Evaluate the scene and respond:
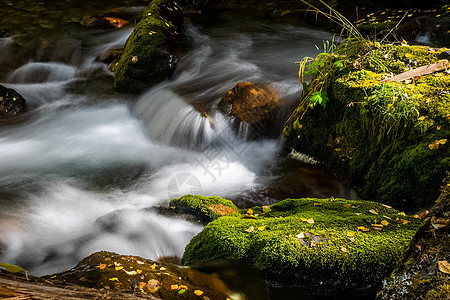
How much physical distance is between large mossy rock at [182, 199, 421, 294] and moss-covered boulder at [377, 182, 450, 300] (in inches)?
20.8

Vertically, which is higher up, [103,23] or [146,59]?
[103,23]

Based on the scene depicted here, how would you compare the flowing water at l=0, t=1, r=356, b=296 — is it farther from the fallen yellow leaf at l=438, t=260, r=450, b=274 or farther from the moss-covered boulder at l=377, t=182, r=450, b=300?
the fallen yellow leaf at l=438, t=260, r=450, b=274

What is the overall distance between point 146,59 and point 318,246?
7.27 meters

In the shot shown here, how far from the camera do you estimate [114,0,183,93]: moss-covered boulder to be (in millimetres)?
8758

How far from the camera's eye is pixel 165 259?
171 inches

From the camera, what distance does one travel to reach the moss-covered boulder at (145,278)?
2.66 metres

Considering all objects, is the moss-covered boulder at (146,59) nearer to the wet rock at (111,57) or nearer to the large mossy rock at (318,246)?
the wet rock at (111,57)

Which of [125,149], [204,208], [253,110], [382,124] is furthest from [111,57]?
[382,124]

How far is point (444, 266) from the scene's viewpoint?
6.11 ft

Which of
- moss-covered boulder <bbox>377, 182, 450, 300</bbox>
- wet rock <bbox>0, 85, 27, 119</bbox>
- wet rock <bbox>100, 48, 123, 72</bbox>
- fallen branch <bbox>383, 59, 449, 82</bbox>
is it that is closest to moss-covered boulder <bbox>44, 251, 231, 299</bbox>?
moss-covered boulder <bbox>377, 182, 450, 300</bbox>

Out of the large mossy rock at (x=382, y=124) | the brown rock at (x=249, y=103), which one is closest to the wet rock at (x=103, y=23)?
the brown rock at (x=249, y=103)

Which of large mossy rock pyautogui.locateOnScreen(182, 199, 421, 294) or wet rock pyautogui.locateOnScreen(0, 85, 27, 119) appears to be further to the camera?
wet rock pyautogui.locateOnScreen(0, 85, 27, 119)

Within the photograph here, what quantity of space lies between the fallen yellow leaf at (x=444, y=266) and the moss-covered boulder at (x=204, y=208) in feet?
8.89

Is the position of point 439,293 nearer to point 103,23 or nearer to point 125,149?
point 125,149
